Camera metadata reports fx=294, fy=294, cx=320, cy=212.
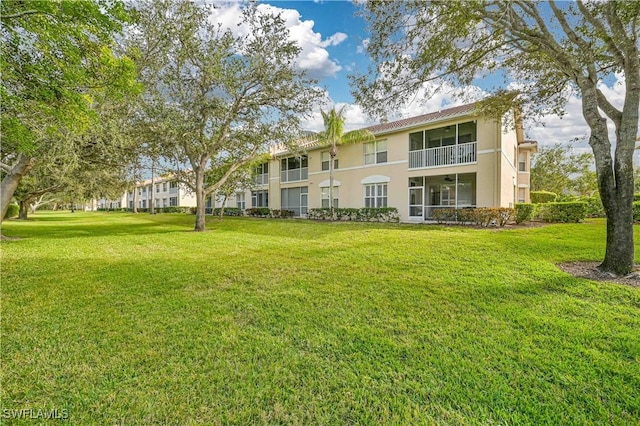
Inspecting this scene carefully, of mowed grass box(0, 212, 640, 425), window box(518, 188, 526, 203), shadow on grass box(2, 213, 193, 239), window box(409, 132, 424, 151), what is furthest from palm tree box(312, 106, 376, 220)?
mowed grass box(0, 212, 640, 425)

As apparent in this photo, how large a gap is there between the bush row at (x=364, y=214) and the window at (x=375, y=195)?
1132 millimetres

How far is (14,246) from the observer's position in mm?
10859

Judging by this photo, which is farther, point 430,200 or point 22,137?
point 430,200

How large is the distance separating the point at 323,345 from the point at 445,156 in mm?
16124

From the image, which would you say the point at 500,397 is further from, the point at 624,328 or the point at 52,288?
the point at 52,288

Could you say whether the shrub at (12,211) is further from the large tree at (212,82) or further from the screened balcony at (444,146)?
the screened balcony at (444,146)

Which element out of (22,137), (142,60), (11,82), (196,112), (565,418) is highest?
(142,60)

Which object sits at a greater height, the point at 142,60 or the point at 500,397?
the point at 142,60

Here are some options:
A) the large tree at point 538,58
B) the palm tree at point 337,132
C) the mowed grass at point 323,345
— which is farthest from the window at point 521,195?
the mowed grass at point 323,345

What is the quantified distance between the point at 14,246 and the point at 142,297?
32.1ft

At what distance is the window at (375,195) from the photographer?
20.0 metres

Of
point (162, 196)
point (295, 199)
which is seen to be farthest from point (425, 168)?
point (162, 196)

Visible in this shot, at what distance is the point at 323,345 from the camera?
3643 mm

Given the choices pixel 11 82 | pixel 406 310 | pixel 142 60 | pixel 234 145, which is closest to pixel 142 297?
pixel 406 310
